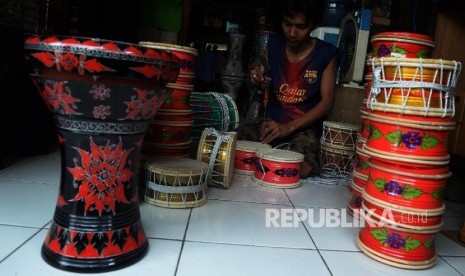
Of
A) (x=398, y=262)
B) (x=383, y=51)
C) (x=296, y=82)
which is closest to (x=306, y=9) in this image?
(x=296, y=82)

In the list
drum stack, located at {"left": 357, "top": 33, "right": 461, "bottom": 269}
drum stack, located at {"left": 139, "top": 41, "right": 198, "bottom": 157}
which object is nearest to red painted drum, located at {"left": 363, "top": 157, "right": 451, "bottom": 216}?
drum stack, located at {"left": 357, "top": 33, "right": 461, "bottom": 269}

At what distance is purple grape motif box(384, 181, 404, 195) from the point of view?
4.01 ft

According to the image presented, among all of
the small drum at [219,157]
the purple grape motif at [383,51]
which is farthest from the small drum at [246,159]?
the purple grape motif at [383,51]

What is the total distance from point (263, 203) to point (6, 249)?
103 centimetres

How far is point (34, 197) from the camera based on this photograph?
150 cm

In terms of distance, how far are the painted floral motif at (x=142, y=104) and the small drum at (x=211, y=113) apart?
1266 millimetres

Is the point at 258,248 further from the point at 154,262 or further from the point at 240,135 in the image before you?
the point at 240,135

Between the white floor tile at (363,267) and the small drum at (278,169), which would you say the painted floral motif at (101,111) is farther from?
the small drum at (278,169)

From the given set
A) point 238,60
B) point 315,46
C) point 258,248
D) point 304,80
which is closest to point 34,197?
point 258,248

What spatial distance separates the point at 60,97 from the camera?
3.10ft

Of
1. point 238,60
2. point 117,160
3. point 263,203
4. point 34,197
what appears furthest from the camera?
point 238,60

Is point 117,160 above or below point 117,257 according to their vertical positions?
above

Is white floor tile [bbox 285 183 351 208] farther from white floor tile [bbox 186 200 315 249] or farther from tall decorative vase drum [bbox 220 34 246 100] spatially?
tall decorative vase drum [bbox 220 34 246 100]

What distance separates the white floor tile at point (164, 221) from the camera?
1282 mm
